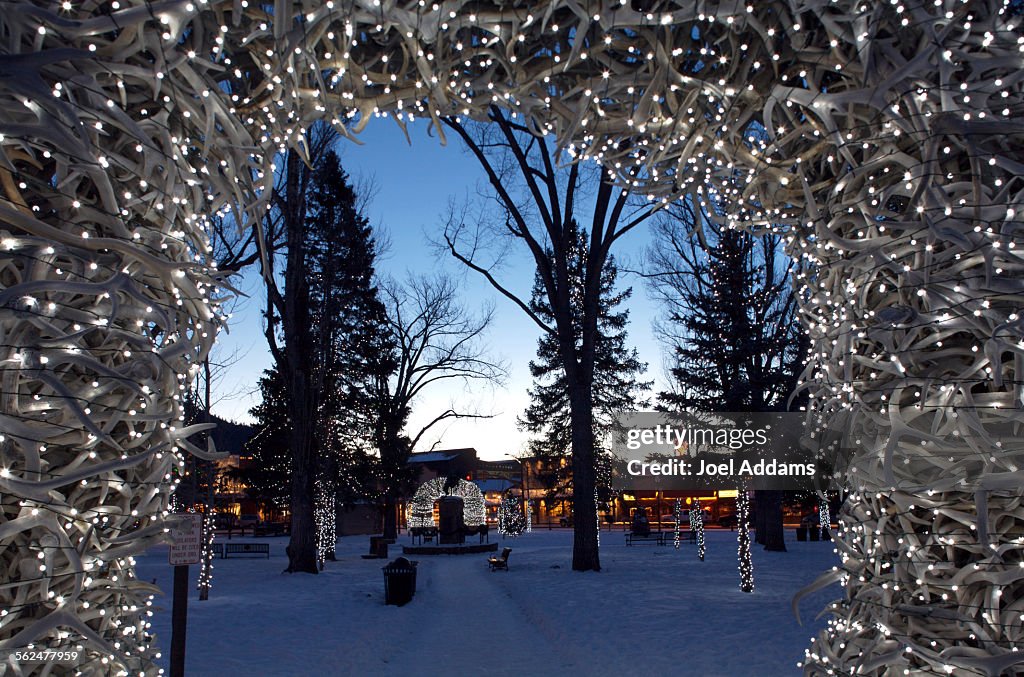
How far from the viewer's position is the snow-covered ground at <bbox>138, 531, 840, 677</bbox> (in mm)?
7051

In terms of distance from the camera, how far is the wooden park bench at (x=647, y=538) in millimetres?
25219

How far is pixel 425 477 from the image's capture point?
5594 cm

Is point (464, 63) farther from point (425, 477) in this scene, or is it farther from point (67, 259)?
point (425, 477)

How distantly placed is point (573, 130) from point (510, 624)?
7953 millimetres

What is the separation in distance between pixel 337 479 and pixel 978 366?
28141mm

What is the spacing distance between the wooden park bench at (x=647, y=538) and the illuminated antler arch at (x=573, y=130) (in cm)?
2321

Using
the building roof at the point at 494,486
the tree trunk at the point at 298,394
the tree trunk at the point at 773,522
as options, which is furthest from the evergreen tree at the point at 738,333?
the building roof at the point at 494,486

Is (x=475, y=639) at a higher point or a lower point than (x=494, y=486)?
lower

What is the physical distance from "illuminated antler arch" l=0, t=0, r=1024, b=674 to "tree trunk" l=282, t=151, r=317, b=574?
43.6ft

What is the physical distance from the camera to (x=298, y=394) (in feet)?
52.4

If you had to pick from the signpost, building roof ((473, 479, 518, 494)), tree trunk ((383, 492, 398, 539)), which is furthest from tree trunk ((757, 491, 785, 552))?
building roof ((473, 479, 518, 494))

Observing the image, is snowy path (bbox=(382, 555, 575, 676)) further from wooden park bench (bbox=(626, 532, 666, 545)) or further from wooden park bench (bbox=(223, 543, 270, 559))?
wooden park bench (bbox=(626, 532, 666, 545))
